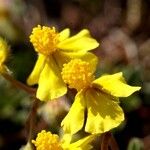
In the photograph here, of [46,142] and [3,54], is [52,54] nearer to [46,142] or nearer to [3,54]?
[3,54]

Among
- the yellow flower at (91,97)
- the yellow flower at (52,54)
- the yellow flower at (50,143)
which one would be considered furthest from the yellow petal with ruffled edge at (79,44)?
the yellow flower at (50,143)

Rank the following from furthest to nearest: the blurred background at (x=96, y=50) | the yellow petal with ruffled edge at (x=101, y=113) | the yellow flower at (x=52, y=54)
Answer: the blurred background at (x=96, y=50), the yellow flower at (x=52, y=54), the yellow petal with ruffled edge at (x=101, y=113)

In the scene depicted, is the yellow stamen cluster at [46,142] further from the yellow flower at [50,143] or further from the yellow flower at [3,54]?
the yellow flower at [3,54]

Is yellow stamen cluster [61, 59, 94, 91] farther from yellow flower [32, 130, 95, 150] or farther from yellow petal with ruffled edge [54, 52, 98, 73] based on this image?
yellow flower [32, 130, 95, 150]

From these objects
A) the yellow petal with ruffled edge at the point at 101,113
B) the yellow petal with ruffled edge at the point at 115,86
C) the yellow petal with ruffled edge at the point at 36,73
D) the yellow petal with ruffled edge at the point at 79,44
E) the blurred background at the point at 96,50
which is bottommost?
the blurred background at the point at 96,50

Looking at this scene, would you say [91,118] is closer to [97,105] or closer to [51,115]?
[97,105]

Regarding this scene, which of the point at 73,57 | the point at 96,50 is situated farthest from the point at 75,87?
the point at 96,50

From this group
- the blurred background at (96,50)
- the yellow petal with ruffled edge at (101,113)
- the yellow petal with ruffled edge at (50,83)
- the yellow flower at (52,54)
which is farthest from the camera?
the blurred background at (96,50)

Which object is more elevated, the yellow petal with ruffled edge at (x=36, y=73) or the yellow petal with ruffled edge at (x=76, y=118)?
the yellow petal with ruffled edge at (x=36, y=73)
